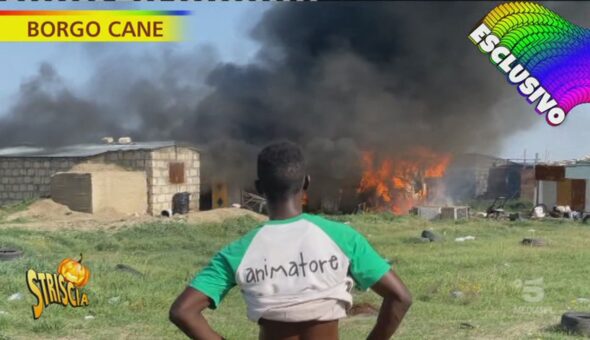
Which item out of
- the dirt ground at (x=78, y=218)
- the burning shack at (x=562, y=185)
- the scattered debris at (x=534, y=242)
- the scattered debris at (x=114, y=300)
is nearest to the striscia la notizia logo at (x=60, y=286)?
the scattered debris at (x=114, y=300)

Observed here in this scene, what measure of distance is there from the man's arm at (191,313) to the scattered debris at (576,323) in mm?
5469

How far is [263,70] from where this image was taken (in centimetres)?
3070

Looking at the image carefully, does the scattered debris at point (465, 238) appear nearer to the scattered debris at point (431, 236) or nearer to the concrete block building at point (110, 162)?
the scattered debris at point (431, 236)

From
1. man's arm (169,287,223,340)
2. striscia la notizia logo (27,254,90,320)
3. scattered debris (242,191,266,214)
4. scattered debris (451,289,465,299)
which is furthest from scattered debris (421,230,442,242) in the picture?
man's arm (169,287,223,340)

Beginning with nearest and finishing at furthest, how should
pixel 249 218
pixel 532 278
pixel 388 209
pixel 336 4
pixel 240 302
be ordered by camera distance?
pixel 240 302 → pixel 532 278 → pixel 249 218 → pixel 388 209 → pixel 336 4

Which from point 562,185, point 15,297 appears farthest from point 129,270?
point 562,185

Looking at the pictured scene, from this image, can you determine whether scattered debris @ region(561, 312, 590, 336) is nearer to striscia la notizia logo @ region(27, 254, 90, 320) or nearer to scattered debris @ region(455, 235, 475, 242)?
striscia la notizia logo @ region(27, 254, 90, 320)

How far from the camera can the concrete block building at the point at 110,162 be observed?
23.2m

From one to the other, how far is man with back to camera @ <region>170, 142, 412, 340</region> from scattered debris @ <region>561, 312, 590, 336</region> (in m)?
5.10

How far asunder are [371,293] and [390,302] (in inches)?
282

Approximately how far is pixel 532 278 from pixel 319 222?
8641 mm

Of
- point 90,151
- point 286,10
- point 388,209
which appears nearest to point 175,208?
point 90,151

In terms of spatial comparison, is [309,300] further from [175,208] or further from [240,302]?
[175,208]

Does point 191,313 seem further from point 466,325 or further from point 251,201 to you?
point 251,201
